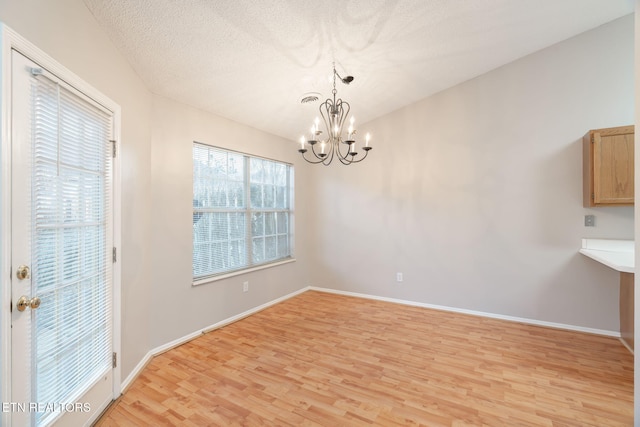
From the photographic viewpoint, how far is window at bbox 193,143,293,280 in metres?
3.16

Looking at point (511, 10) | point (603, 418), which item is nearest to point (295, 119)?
point (511, 10)

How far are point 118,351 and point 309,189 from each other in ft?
11.3

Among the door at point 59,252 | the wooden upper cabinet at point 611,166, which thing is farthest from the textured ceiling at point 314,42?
the wooden upper cabinet at point 611,166

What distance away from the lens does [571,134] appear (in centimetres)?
307

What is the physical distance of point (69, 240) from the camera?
1544 mm

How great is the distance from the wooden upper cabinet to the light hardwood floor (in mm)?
1497

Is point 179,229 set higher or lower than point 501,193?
lower

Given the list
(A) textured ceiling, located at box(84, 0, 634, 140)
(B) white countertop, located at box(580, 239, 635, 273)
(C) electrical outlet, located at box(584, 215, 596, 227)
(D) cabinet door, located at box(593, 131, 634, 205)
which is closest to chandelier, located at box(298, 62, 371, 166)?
(A) textured ceiling, located at box(84, 0, 634, 140)

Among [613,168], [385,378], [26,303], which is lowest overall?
[385,378]

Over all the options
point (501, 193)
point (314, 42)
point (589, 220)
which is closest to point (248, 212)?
point (314, 42)

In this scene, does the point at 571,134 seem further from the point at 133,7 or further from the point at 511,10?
the point at 133,7

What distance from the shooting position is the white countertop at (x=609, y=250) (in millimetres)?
2420

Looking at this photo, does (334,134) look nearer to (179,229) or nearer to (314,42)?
(314,42)

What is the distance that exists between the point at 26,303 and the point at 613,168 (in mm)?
4532
